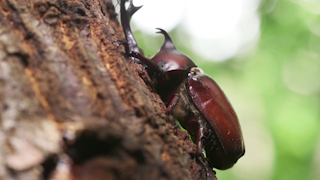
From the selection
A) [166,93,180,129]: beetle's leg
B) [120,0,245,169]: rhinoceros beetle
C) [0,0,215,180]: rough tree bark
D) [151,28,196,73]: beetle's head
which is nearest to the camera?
[0,0,215,180]: rough tree bark

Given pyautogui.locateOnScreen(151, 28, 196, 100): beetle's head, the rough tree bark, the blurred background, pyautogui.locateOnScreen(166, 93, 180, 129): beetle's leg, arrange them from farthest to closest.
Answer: the blurred background < pyautogui.locateOnScreen(151, 28, 196, 100): beetle's head < pyautogui.locateOnScreen(166, 93, 180, 129): beetle's leg < the rough tree bark

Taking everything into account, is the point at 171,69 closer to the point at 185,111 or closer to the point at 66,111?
the point at 185,111

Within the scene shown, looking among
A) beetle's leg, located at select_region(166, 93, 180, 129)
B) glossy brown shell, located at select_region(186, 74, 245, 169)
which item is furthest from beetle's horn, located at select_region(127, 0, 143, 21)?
beetle's leg, located at select_region(166, 93, 180, 129)

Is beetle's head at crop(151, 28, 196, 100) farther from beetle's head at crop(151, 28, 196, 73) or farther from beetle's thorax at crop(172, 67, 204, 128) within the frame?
beetle's thorax at crop(172, 67, 204, 128)

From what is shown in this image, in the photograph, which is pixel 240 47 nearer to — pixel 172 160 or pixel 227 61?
pixel 227 61

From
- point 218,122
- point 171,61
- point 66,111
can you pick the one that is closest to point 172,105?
point 218,122
